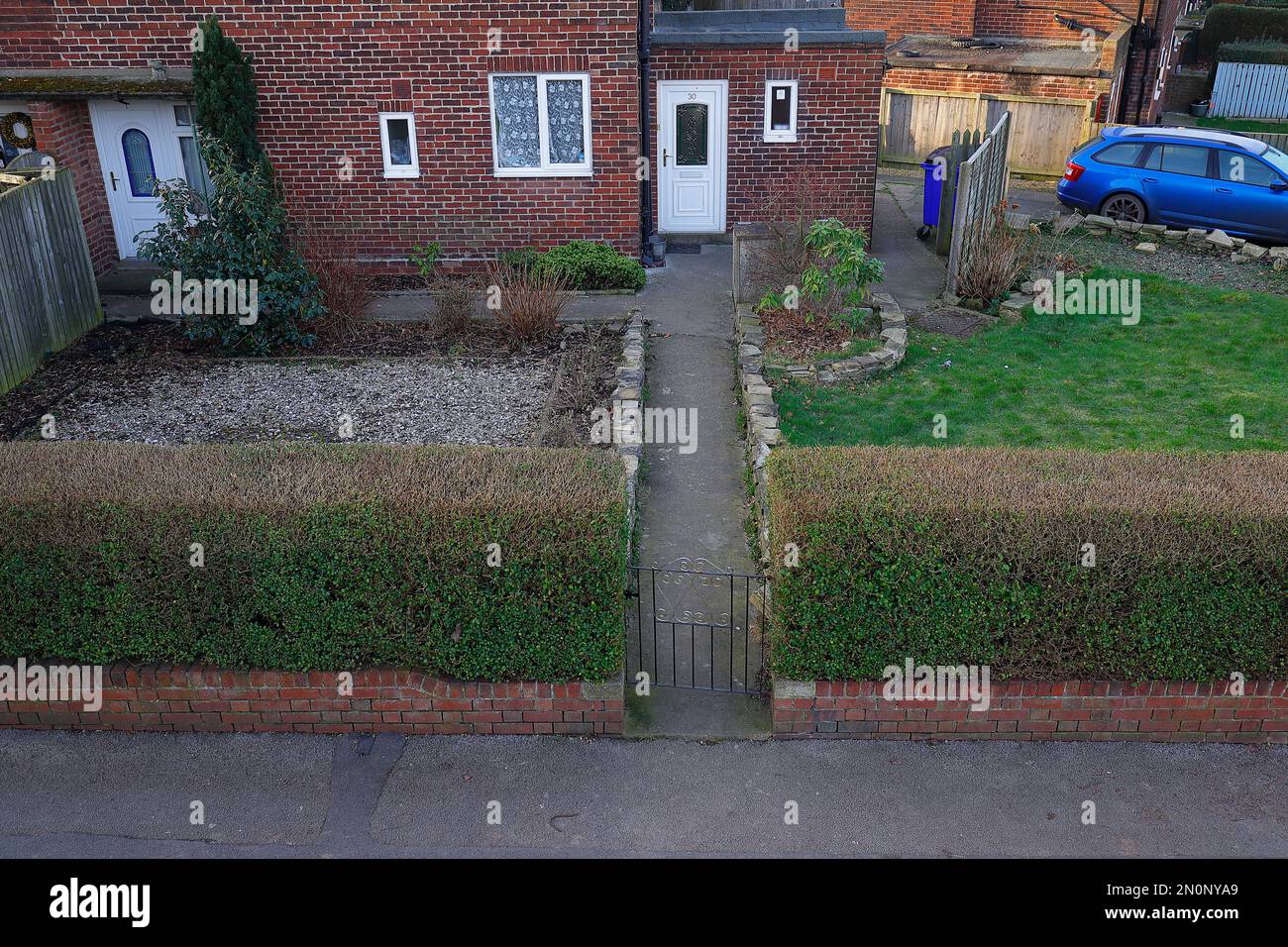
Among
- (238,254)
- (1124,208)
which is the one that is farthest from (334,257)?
(1124,208)

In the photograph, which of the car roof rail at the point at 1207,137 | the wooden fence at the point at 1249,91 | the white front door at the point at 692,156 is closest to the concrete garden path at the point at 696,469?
the white front door at the point at 692,156

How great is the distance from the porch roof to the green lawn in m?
8.50

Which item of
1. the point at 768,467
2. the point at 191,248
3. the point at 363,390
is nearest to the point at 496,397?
the point at 363,390

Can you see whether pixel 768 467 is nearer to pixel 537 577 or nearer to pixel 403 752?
pixel 537 577

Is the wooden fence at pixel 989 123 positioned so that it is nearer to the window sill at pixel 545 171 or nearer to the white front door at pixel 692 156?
the white front door at pixel 692 156

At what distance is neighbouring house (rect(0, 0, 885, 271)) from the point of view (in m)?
13.4

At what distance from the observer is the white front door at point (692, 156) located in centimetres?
1508

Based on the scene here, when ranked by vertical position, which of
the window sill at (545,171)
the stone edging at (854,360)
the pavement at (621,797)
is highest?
the window sill at (545,171)

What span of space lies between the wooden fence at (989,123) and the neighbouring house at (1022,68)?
20mm

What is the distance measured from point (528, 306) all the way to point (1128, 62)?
17295 millimetres

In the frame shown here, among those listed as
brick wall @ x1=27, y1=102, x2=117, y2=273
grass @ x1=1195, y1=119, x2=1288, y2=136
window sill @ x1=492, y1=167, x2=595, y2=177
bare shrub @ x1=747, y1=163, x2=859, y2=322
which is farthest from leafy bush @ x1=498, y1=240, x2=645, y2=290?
grass @ x1=1195, y1=119, x2=1288, y2=136

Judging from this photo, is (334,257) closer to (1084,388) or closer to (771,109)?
(771,109)

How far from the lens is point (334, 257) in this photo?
43.9 feet

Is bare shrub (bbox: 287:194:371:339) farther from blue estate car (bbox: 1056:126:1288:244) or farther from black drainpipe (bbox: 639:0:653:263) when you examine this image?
blue estate car (bbox: 1056:126:1288:244)
